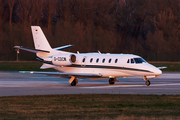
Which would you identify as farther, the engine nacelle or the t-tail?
the t-tail

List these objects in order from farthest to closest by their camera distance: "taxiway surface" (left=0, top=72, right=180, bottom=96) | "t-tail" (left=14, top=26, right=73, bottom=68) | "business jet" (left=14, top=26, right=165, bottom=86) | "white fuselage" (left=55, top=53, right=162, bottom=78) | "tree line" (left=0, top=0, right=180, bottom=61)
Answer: "tree line" (left=0, top=0, right=180, bottom=61), "t-tail" (left=14, top=26, right=73, bottom=68), "business jet" (left=14, top=26, right=165, bottom=86), "white fuselage" (left=55, top=53, right=162, bottom=78), "taxiway surface" (left=0, top=72, right=180, bottom=96)

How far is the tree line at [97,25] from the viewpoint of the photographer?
6819cm

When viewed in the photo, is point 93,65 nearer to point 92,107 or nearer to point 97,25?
point 92,107

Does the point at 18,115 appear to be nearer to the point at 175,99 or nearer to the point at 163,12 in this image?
Result: the point at 175,99

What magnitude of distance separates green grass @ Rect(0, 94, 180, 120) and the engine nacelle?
924 cm

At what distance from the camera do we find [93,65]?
26.4m

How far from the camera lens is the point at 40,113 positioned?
12609 mm

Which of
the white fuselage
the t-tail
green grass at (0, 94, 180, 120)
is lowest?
green grass at (0, 94, 180, 120)

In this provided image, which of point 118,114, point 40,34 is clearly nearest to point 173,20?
point 40,34

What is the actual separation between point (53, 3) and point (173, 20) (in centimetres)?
2490

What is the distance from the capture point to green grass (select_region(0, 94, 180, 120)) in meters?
12.0

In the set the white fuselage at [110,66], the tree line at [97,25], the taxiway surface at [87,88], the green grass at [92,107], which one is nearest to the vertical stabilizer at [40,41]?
the white fuselage at [110,66]

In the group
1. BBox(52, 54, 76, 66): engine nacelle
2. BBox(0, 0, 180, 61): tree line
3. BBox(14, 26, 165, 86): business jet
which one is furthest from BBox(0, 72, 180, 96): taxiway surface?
BBox(0, 0, 180, 61): tree line

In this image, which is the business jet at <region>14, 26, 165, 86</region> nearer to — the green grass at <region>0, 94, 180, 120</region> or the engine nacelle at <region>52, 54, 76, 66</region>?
the engine nacelle at <region>52, 54, 76, 66</region>
